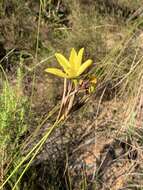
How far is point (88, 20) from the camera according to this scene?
2947 millimetres

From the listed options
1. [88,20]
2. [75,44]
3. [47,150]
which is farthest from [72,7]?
[47,150]

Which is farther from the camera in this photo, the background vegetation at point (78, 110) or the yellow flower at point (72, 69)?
the background vegetation at point (78, 110)

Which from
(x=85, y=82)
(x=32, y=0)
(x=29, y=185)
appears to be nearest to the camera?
(x=85, y=82)

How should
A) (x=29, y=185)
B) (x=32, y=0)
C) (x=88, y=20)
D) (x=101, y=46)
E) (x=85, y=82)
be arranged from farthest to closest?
(x=32, y=0), (x=88, y=20), (x=101, y=46), (x=29, y=185), (x=85, y=82)

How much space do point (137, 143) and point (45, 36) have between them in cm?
114

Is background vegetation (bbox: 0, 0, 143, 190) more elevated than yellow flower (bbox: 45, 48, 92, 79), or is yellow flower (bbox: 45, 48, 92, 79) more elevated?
yellow flower (bbox: 45, 48, 92, 79)

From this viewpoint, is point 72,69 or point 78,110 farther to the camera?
point 78,110

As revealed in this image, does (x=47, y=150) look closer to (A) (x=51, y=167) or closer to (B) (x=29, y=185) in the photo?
(A) (x=51, y=167)

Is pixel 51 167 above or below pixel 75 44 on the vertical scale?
below

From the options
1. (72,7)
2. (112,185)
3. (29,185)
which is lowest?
(112,185)

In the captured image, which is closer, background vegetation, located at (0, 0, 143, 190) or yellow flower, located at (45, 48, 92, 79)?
yellow flower, located at (45, 48, 92, 79)

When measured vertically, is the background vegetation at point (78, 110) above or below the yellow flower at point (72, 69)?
below

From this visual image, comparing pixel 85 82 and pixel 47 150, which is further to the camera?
pixel 47 150

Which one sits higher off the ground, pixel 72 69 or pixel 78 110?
pixel 72 69
